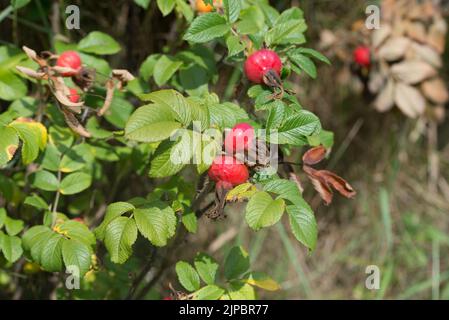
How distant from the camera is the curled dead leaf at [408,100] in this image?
2.08 meters

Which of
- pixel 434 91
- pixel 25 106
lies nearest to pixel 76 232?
pixel 25 106

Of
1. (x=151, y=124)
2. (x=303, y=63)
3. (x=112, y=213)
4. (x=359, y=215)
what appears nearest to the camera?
(x=151, y=124)

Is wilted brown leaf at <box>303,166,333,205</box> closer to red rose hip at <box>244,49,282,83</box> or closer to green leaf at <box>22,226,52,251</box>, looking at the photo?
red rose hip at <box>244,49,282,83</box>

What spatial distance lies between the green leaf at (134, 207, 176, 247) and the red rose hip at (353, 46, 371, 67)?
1.24 metres

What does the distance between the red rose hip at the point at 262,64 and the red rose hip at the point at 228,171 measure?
7.8 inches

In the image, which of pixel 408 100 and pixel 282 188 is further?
pixel 408 100

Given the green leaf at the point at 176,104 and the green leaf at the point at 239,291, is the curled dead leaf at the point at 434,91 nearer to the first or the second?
the green leaf at the point at 239,291

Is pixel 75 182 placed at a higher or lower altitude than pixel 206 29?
lower

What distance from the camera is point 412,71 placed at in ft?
6.84

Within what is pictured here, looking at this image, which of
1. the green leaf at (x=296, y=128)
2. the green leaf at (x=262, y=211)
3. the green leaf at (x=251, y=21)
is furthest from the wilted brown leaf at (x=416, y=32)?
the green leaf at (x=262, y=211)

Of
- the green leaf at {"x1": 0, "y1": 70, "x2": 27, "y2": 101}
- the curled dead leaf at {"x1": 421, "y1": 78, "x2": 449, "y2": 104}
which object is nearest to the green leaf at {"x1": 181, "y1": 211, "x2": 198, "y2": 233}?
the green leaf at {"x1": 0, "y1": 70, "x2": 27, "y2": 101}

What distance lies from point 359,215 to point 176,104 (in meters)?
1.53

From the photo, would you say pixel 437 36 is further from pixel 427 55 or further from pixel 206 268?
pixel 206 268
